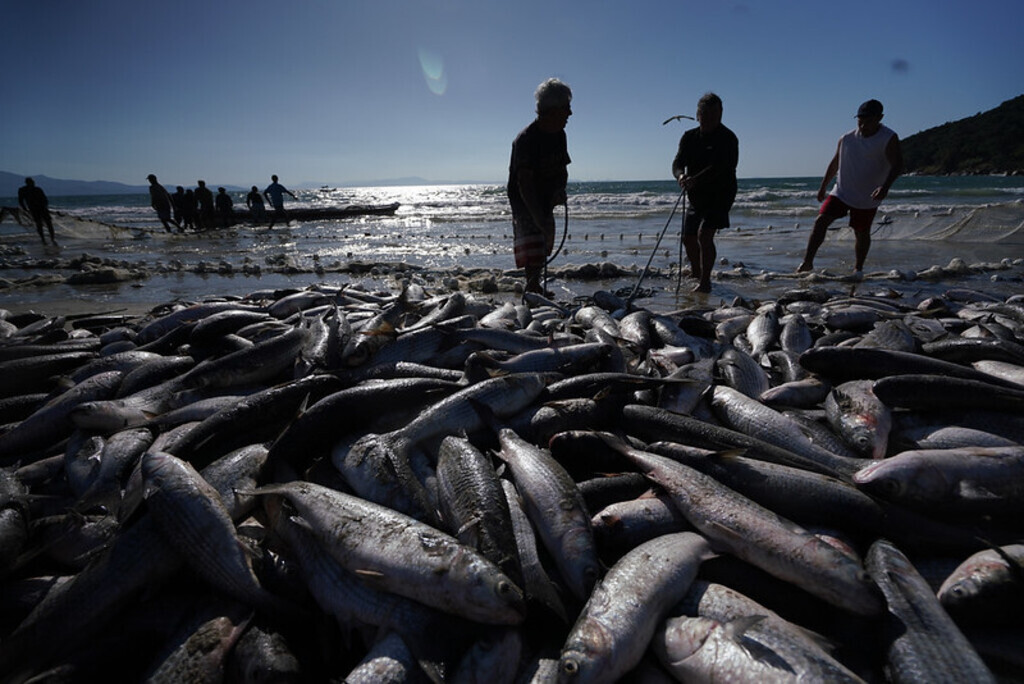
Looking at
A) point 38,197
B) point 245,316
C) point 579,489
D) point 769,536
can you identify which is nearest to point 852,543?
point 769,536

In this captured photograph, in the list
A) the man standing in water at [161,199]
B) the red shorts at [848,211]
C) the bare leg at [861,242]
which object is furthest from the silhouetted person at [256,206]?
the bare leg at [861,242]

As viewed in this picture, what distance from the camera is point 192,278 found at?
1180 cm

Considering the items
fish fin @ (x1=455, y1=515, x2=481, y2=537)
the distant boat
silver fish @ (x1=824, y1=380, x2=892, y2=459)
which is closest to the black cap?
silver fish @ (x1=824, y1=380, x2=892, y2=459)

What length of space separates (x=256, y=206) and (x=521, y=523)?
98.4ft

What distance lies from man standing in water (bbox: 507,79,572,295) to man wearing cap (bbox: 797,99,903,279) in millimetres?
5347

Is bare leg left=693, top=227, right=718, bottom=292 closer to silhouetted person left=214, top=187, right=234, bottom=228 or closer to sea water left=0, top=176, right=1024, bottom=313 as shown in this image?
sea water left=0, top=176, right=1024, bottom=313

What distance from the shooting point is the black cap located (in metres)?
8.25

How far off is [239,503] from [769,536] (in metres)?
2.75

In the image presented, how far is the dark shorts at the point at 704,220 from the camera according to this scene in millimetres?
A: 8797

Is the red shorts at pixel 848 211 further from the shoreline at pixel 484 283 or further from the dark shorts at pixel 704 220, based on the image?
the dark shorts at pixel 704 220

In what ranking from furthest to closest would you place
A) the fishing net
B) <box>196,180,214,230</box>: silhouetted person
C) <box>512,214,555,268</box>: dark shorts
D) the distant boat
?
the distant boat → <box>196,180,214,230</box>: silhouetted person → the fishing net → <box>512,214,555,268</box>: dark shorts

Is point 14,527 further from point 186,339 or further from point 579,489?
point 579,489

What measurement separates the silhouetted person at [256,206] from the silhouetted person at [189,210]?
266 cm

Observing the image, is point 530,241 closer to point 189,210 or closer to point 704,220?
point 704,220
